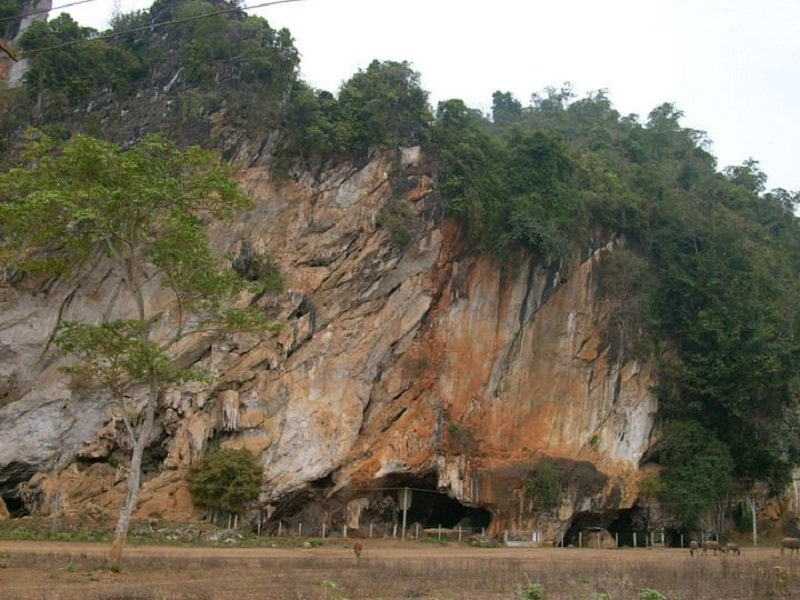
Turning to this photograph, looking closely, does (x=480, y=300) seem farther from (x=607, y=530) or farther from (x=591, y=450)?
(x=607, y=530)

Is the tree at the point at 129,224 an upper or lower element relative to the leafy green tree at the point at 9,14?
lower

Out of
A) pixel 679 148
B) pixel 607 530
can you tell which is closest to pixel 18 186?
pixel 607 530

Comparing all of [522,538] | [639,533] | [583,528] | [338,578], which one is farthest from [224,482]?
[639,533]

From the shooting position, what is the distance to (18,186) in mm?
17062

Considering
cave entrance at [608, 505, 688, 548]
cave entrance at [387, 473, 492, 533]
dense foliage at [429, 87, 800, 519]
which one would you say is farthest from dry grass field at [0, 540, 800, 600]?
dense foliage at [429, 87, 800, 519]

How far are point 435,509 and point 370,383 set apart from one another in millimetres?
6425

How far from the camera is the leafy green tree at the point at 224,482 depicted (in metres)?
26.0

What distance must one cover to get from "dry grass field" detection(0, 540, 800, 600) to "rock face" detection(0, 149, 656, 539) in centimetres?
867

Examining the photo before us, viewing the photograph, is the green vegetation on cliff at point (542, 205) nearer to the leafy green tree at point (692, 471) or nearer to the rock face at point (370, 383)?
the leafy green tree at point (692, 471)

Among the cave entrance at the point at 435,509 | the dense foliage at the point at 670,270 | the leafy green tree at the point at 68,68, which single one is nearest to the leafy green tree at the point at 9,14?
the leafy green tree at the point at 68,68

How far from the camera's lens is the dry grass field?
1153 centimetres

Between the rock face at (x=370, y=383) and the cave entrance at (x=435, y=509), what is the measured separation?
5.8 inches

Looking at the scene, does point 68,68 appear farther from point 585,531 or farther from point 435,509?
point 585,531

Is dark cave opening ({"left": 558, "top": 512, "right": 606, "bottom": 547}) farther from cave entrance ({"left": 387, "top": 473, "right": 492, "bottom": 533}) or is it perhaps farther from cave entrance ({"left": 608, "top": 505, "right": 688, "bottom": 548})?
cave entrance ({"left": 387, "top": 473, "right": 492, "bottom": 533})
